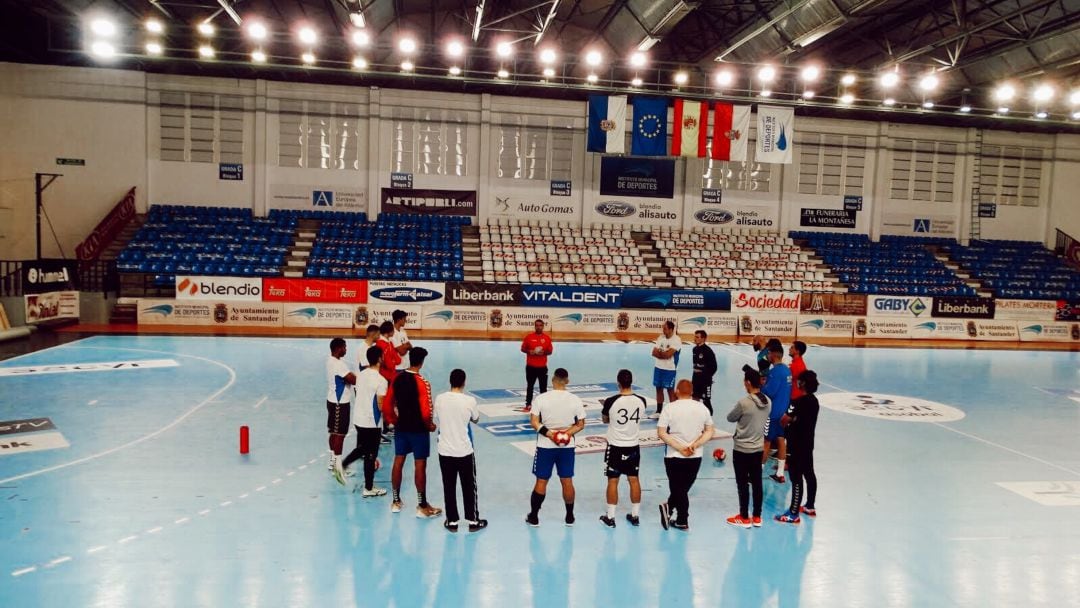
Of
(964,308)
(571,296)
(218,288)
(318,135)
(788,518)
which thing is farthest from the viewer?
(318,135)

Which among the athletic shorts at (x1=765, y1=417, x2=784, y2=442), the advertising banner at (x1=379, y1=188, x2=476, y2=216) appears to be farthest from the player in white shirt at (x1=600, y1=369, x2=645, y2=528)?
the advertising banner at (x1=379, y1=188, x2=476, y2=216)

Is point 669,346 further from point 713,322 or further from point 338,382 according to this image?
point 713,322

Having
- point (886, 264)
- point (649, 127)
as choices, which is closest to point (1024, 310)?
point (886, 264)

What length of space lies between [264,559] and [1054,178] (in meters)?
44.1

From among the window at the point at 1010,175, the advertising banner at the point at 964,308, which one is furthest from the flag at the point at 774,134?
the window at the point at 1010,175

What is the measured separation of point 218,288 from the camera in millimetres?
26328

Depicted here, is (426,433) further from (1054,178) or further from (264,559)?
(1054,178)

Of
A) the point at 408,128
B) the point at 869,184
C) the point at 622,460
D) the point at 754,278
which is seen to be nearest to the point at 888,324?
the point at 754,278

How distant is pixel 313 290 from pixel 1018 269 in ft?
110

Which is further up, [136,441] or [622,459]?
[622,459]

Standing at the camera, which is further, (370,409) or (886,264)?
(886,264)

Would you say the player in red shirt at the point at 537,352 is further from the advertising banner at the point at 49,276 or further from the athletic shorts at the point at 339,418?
the advertising banner at the point at 49,276

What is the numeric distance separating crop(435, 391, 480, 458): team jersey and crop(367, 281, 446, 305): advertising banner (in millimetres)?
19827

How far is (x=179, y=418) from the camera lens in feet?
41.6
